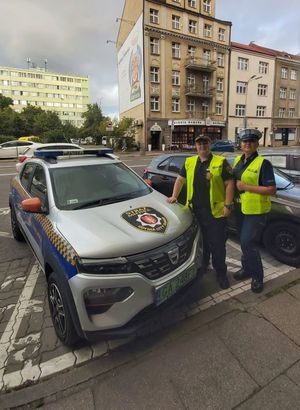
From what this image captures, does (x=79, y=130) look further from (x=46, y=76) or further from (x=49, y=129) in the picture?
(x=46, y=76)

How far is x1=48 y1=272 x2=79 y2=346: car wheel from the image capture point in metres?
2.27

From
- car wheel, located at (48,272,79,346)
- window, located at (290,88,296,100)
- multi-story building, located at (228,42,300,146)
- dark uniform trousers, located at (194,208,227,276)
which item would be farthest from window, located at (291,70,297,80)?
car wheel, located at (48,272,79,346)

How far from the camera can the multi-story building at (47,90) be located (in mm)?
83625

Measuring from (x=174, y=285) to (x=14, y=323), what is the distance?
1.78m

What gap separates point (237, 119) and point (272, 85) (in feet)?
28.4

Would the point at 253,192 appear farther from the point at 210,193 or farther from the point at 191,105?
the point at 191,105

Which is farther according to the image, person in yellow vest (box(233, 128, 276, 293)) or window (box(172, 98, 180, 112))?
window (box(172, 98, 180, 112))

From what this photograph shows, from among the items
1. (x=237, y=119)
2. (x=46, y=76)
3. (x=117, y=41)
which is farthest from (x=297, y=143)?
(x=46, y=76)

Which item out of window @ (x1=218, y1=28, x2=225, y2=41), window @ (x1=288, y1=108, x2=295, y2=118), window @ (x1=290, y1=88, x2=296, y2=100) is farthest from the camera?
window @ (x1=288, y1=108, x2=295, y2=118)

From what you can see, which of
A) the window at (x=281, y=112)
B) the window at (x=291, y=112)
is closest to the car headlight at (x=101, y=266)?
the window at (x=281, y=112)

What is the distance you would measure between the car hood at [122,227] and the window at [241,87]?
1569 inches

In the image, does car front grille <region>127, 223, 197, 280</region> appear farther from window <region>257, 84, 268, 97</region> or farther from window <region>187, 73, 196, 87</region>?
window <region>257, 84, 268, 97</region>

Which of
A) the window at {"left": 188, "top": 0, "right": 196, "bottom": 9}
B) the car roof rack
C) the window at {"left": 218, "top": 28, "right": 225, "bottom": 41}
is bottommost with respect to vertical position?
the car roof rack

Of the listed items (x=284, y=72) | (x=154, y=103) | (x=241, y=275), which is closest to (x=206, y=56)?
(x=154, y=103)
